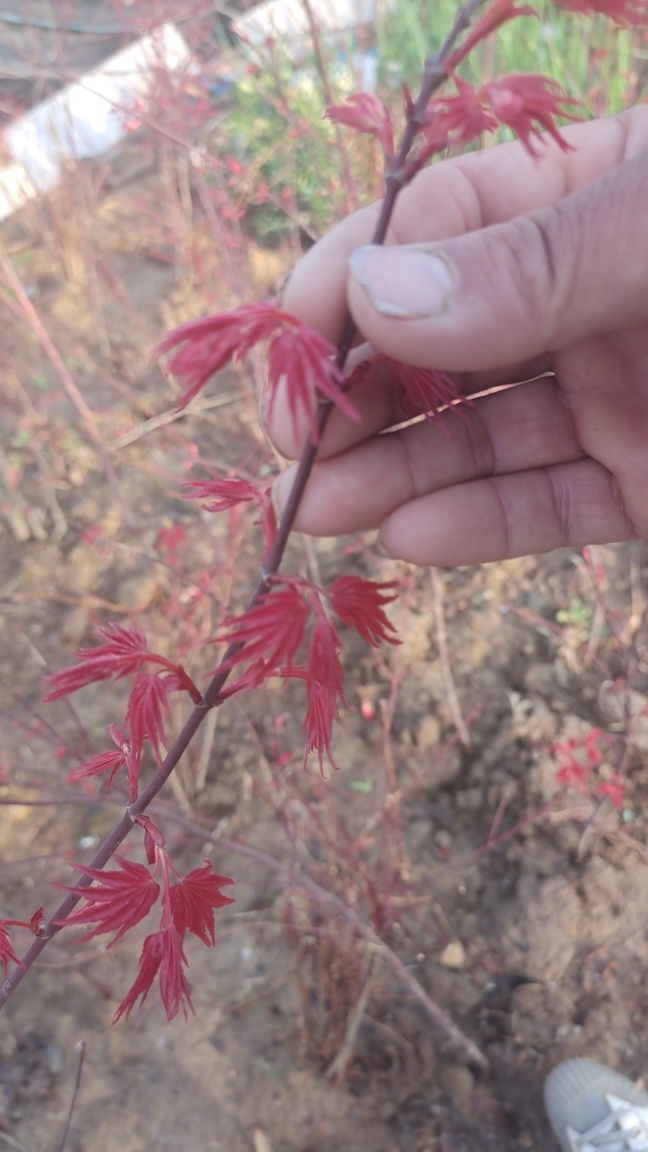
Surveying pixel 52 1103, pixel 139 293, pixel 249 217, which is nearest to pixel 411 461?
pixel 52 1103

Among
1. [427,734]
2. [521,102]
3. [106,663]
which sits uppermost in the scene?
[521,102]

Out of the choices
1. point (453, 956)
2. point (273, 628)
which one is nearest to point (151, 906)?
point (273, 628)

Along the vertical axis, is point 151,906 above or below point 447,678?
above

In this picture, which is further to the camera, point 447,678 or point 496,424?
point 447,678

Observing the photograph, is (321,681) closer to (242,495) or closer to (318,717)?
(318,717)

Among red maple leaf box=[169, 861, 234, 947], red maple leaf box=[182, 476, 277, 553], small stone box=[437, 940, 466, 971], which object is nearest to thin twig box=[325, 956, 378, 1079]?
small stone box=[437, 940, 466, 971]

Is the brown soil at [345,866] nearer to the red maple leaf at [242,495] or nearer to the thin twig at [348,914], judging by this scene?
the thin twig at [348,914]

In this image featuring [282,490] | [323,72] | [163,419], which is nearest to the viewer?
[282,490]
